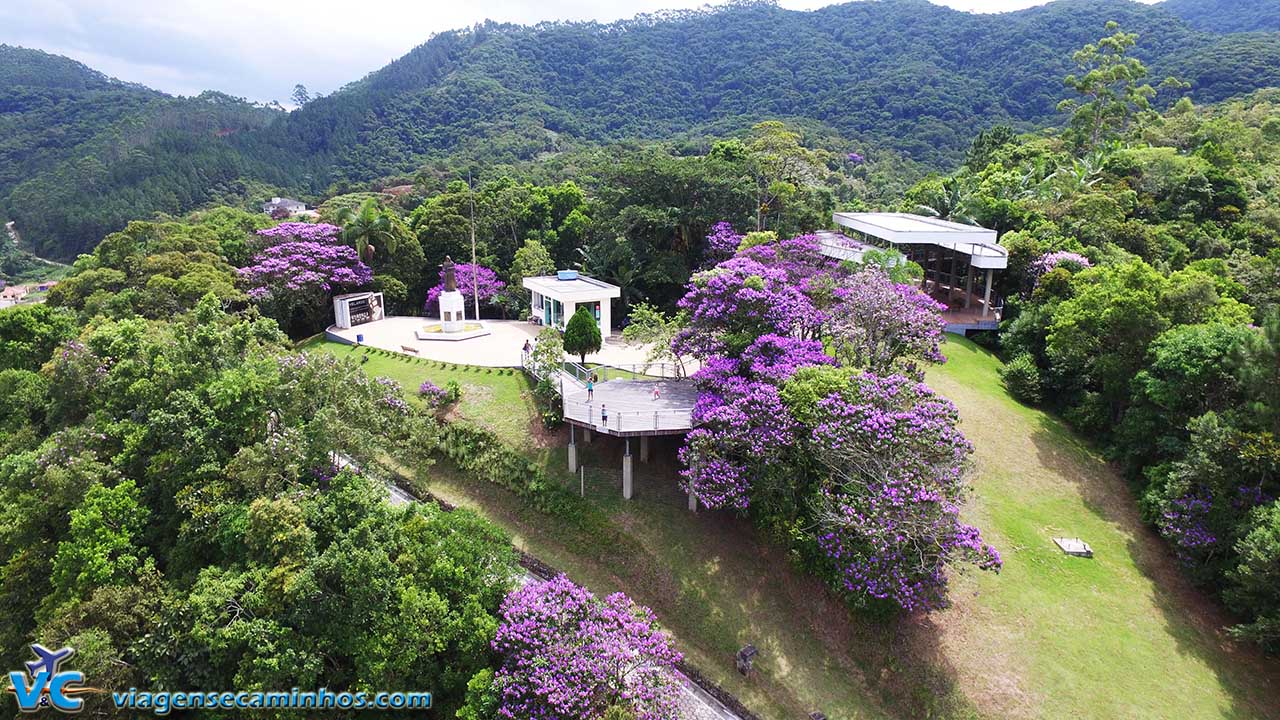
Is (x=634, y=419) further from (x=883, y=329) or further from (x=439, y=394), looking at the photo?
(x=883, y=329)

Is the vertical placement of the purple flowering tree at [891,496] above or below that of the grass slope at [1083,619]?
above

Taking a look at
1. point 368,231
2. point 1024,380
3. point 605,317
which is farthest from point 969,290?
point 368,231

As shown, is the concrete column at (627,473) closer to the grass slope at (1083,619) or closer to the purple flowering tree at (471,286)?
the grass slope at (1083,619)

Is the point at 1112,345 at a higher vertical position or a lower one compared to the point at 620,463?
higher

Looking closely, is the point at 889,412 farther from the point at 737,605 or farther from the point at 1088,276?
the point at 1088,276

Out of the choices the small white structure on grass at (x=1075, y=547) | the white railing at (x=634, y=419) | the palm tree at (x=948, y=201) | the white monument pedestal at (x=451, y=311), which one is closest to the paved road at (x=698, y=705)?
the white railing at (x=634, y=419)

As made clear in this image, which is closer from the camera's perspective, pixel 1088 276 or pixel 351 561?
pixel 351 561

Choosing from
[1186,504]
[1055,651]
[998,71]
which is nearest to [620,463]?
[1055,651]
